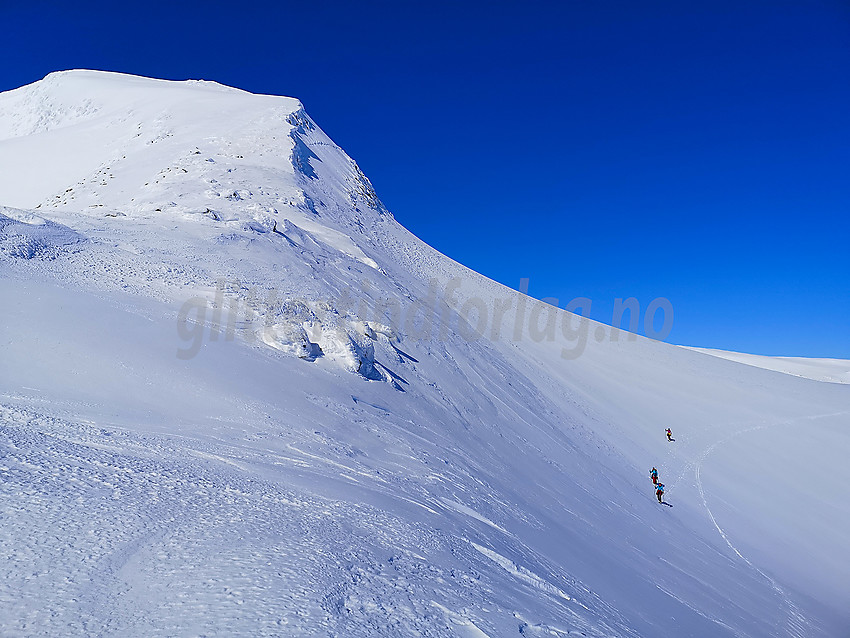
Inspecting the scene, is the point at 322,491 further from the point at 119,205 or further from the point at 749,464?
the point at 749,464

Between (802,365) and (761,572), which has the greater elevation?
A: (802,365)

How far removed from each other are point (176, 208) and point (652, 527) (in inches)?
739

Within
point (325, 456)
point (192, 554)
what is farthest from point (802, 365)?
point (192, 554)

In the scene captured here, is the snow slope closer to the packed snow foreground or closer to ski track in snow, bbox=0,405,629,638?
the packed snow foreground

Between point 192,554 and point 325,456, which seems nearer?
point 192,554

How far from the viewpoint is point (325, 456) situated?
761 cm

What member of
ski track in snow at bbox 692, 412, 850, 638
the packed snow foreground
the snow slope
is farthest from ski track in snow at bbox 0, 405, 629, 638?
the snow slope

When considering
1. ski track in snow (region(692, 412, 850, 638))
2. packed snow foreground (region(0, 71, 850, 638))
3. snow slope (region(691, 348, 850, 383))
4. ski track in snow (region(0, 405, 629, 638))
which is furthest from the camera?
snow slope (region(691, 348, 850, 383))

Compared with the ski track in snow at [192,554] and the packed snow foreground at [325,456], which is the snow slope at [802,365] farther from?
the ski track in snow at [192,554]

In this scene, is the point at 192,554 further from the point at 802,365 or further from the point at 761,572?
the point at 802,365

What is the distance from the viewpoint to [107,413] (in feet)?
21.9

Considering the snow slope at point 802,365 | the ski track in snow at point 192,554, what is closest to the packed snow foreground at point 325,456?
the ski track in snow at point 192,554

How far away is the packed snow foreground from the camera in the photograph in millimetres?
4227

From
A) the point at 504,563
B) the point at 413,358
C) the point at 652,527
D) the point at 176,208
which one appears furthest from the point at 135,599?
the point at 176,208
